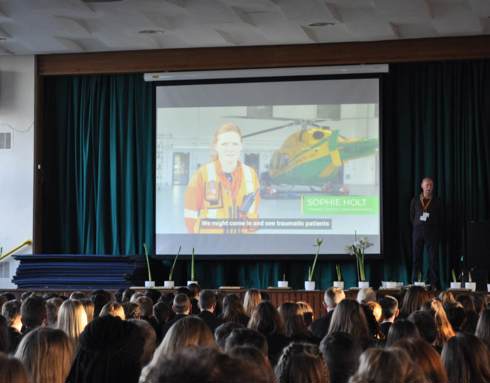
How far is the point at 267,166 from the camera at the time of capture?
12578mm

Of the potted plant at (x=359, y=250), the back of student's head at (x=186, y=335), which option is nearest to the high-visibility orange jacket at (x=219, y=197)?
the potted plant at (x=359, y=250)

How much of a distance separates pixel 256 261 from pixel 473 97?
3793mm

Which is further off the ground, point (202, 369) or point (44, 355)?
point (202, 369)

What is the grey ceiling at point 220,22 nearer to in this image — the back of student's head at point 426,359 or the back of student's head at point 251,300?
the back of student's head at point 251,300

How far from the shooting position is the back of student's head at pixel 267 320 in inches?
195

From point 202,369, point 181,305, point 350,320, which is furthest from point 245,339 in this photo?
point 181,305

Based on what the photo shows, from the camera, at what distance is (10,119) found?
12961mm

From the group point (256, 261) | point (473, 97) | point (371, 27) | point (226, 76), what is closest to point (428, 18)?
point (371, 27)

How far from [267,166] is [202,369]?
11.3 meters

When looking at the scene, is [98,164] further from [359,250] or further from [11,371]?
[11,371]

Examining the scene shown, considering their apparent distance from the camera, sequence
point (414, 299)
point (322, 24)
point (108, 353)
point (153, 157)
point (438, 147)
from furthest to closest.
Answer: point (153, 157), point (438, 147), point (322, 24), point (414, 299), point (108, 353)

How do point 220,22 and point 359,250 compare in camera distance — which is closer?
point 220,22

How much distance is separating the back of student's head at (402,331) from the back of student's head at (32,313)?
2.43 metres

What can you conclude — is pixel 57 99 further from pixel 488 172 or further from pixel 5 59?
pixel 488 172
